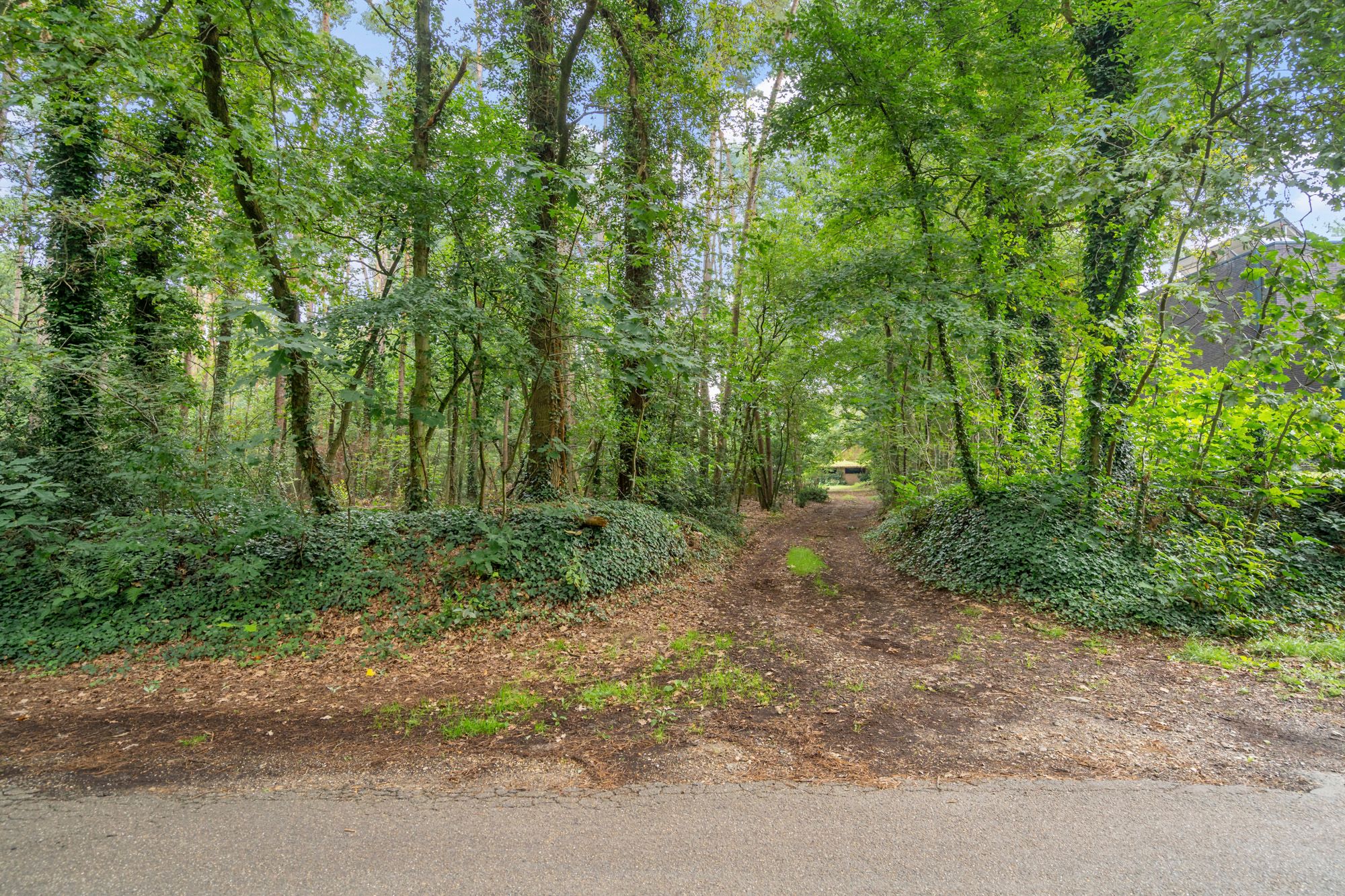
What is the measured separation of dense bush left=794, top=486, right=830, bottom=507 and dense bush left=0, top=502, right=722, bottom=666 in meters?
17.3

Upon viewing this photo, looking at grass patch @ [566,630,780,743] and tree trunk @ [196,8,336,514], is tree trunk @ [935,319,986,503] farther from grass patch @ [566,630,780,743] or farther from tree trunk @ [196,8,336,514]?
tree trunk @ [196,8,336,514]

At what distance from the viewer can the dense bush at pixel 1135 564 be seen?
5.86 metres

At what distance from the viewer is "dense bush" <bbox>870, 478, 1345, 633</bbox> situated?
5.86 meters

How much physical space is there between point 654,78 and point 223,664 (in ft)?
34.5

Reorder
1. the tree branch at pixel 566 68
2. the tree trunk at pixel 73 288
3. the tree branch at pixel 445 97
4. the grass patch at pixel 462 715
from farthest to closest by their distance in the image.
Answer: the tree branch at pixel 445 97 → the tree branch at pixel 566 68 → the tree trunk at pixel 73 288 → the grass patch at pixel 462 715

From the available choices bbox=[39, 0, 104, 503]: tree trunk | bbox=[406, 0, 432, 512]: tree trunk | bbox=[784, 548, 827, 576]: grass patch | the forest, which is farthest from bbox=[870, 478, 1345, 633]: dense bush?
bbox=[39, 0, 104, 503]: tree trunk

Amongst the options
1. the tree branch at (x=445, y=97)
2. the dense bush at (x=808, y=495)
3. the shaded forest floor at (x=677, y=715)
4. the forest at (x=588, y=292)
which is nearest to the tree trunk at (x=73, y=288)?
the forest at (x=588, y=292)

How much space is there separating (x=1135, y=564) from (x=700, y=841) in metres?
6.86

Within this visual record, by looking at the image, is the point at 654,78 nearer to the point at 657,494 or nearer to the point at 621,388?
the point at 621,388

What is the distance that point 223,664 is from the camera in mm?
5023

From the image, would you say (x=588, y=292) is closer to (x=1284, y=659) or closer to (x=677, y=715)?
(x=677, y=715)

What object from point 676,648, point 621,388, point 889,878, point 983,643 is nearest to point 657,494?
point 621,388

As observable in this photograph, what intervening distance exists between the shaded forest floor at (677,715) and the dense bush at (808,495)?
17247mm

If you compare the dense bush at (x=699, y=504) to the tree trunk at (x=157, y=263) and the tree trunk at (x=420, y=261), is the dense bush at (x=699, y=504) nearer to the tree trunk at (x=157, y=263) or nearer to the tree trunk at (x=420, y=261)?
the tree trunk at (x=420, y=261)
